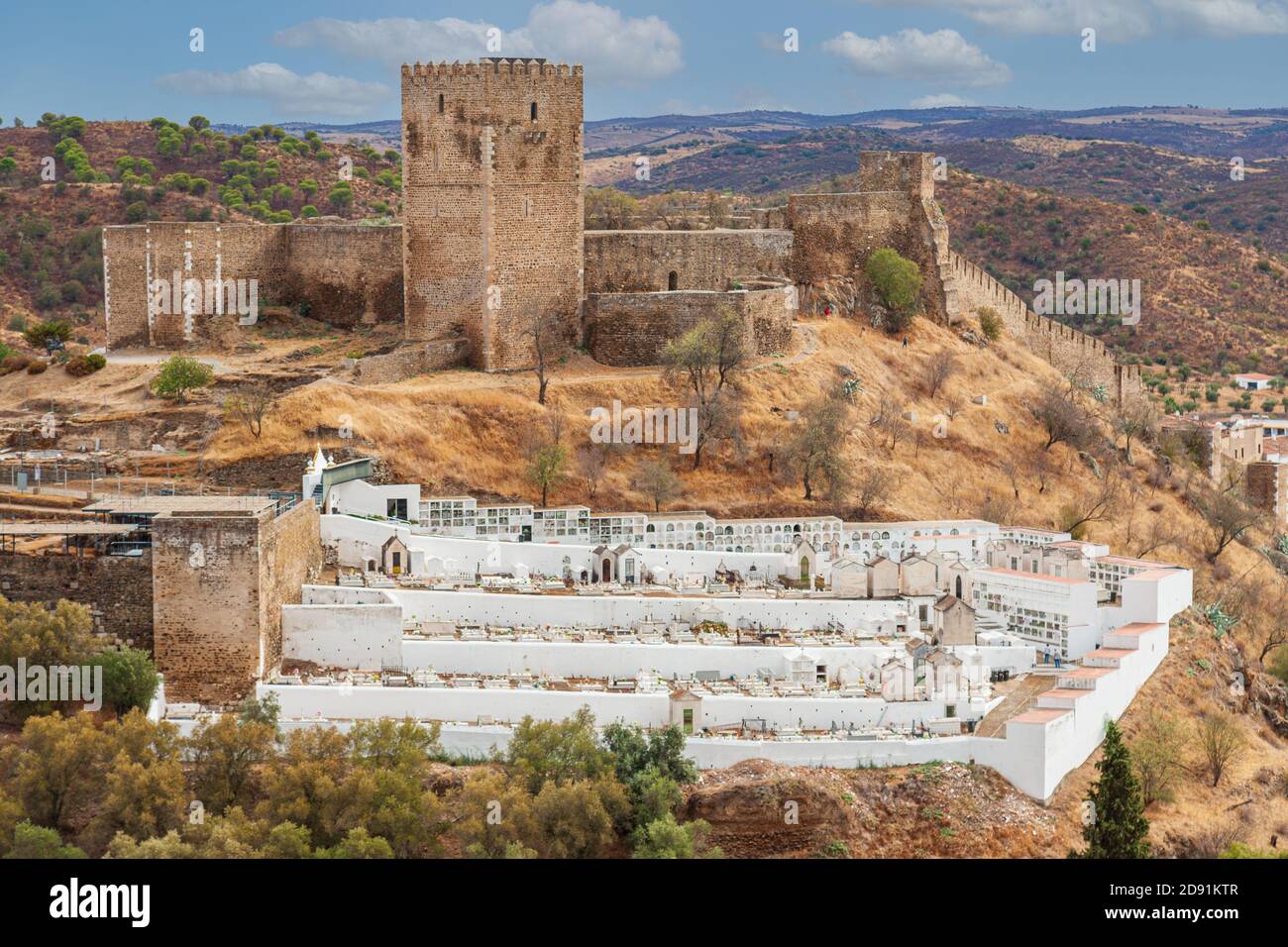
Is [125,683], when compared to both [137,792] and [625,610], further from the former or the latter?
[625,610]

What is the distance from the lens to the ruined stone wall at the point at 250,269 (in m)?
32.8

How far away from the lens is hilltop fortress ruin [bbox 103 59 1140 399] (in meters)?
31.8

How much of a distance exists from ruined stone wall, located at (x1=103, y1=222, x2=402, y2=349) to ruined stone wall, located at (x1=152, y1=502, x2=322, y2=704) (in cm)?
1144

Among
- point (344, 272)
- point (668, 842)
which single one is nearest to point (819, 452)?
point (344, 272)

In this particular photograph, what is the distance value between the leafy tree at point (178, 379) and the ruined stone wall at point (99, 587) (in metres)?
6.71

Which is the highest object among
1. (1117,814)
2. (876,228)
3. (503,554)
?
(876,228)

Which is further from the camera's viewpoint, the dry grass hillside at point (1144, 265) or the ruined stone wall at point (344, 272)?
the dry grass hillside at point (1144, 265)

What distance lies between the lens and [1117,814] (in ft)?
68.6

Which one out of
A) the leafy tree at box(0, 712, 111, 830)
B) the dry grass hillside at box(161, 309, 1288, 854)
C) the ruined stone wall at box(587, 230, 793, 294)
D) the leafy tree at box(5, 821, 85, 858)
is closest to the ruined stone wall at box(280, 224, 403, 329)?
the dry grass hillside at box(161, 309, 1288, 854)

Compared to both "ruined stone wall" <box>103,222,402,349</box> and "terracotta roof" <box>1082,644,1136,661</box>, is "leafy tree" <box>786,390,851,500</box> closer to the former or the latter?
"terracotta roof" <box>1082,644,1136,661</box>

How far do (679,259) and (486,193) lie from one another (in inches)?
185

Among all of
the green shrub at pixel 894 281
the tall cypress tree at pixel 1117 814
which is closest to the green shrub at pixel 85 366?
the green shrub at pixel 894 281

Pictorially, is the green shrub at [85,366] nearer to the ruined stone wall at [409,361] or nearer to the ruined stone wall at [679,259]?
the ruined stone wall at [409,361]

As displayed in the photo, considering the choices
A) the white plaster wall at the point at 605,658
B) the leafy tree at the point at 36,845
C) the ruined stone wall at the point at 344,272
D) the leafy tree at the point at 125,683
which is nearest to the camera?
the leafy tree at the point at 36,845
